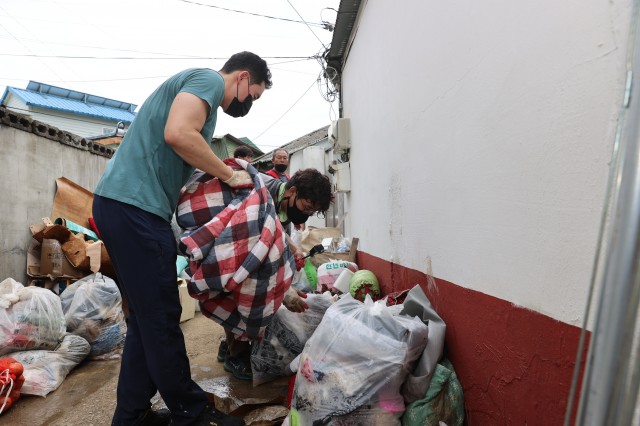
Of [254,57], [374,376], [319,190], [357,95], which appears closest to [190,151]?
[254,57]

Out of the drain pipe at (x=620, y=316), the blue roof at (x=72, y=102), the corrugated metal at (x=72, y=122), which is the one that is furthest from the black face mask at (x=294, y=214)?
the corrugated metal at (x=72, y=122)

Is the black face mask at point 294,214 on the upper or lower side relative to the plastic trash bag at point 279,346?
upper

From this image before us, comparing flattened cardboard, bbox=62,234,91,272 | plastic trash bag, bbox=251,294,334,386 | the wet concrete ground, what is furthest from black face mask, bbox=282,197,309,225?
flattened cardboard, bbox=62,234,91,272

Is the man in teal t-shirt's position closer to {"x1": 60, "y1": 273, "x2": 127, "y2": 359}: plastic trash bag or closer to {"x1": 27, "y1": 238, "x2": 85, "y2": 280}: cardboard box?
{"x1": 60, "y1": 273, "x2": 127, "y2": 359}: plastic trash bag

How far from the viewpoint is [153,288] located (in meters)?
1.52

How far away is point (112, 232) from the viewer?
4.96 feet

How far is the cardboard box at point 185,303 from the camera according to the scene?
371 cm

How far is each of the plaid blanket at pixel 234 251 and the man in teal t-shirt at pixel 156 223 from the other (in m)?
0.11

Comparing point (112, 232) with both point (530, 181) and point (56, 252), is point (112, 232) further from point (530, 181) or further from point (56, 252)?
point (56, 252)

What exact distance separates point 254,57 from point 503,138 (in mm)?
1182

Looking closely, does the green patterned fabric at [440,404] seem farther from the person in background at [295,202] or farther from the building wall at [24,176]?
the building wall at [24,176]

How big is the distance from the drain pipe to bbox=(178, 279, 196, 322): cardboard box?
3.66 meters

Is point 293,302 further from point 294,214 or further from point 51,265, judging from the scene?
point 51,265

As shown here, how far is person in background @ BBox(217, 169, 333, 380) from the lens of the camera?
212 centimetres
